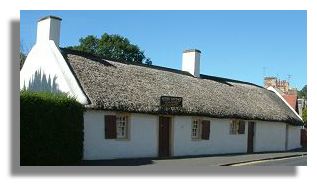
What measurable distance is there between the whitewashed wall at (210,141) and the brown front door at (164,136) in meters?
0.26

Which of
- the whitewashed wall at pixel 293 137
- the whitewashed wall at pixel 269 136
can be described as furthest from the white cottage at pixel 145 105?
the whitewashed wall at pixel 293 137

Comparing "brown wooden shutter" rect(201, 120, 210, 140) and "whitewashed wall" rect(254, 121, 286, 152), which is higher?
"brown wooden shutter" rect(201, 120, 210, 140)

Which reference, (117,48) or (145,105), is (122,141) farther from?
(117,48)

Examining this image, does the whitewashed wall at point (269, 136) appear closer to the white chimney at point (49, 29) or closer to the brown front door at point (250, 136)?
the brown front door at point (250, 136)

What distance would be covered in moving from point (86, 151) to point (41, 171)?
4.17 metres

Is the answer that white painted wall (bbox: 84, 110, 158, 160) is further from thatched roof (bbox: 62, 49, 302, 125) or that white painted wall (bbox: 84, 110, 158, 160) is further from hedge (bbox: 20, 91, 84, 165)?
hedge (bbox: 20, 91, 84, 165)

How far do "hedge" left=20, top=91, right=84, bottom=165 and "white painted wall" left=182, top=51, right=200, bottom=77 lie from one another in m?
11.1

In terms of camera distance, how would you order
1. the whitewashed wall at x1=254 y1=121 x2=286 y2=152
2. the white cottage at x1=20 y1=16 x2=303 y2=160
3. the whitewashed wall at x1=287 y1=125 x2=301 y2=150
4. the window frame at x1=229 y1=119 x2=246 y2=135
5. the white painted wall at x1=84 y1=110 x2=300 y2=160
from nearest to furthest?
1. the white painted wall at x1=84 y1=110 x2=300 y2=160
2. the white cottage at x1=20 y1=16 x2=303 y2=160
3. the window frame at x1=229 y1=119 x2=246 y2=135
4. the whitewashed wall at x1=254 y1=121 x2=286 y2=152
5. the whitewashed wall at x1=287 y1=125 x2=301 y2=150

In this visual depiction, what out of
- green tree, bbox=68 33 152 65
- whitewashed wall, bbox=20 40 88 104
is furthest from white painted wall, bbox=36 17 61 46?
green tree, bbox=68 33 152 65

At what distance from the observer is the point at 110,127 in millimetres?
18875

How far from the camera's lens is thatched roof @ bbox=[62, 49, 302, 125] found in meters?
19.2

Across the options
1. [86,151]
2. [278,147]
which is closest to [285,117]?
[278,147]
